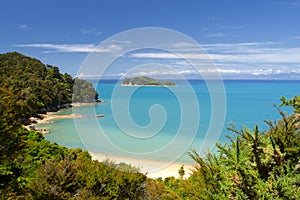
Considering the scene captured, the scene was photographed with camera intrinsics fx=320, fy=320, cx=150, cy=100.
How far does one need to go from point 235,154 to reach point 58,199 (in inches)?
313

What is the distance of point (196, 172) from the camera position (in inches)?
321

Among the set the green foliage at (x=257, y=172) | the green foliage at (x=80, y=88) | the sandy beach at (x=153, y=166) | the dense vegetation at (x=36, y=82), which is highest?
the dense vegetation at (x=36, y=82)

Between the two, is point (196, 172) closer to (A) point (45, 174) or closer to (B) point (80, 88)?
(A) point (45, 174)

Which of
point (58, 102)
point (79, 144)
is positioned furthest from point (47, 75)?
point (79, 144)

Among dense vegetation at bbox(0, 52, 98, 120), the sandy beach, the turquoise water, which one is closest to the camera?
the turquoise water

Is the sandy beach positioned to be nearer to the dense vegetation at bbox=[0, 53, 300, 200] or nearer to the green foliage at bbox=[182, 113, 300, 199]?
the dense vegetation at bbox=[0, 53, 300, 200]

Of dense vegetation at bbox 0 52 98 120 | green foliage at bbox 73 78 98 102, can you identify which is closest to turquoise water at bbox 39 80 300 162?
green foliage at bbox 73 78 98 102

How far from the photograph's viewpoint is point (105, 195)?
12469mm

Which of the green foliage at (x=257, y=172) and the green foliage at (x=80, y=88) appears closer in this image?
the green foliage at (x=257, y=172)

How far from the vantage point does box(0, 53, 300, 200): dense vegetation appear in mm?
5191

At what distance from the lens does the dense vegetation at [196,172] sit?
204 inches

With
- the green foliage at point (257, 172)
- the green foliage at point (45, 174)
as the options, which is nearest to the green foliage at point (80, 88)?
the green foliage at point (45, 174)

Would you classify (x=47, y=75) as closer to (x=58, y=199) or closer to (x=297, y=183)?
(x=58, y=199)

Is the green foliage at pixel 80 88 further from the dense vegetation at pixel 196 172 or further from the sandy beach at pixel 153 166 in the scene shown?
the sandy beach at pixel 153 166
